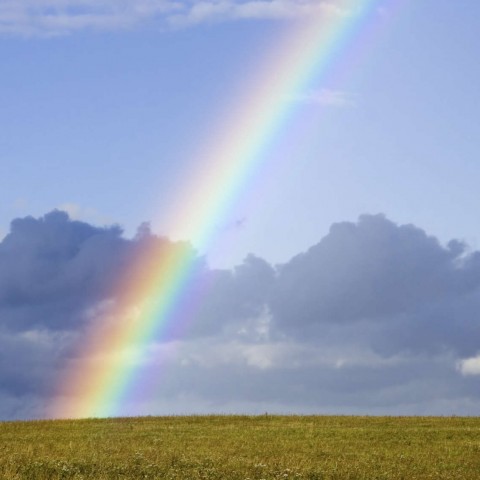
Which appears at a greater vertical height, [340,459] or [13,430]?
[13,430]

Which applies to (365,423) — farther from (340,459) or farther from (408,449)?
(340,459)

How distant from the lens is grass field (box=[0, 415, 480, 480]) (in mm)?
31188

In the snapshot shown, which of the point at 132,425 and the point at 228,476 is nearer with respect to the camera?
the point at 228,476

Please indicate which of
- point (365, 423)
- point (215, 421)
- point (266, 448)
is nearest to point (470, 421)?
point (365, 423)

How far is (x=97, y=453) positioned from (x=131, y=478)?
18.8 ft

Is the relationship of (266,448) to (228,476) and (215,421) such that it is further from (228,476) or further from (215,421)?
(215,421)

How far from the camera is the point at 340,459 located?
34.9m

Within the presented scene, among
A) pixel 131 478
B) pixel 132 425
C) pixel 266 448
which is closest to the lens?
pixel 131 478

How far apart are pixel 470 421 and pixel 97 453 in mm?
24283

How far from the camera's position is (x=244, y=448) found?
37.9 metres

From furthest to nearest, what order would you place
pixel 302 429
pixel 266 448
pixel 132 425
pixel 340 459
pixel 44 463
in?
pixel 132 425
pixel 302 429
pixel 266 448
pixel 340 459
pixel 44 463

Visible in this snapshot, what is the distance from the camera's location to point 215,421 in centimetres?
5134

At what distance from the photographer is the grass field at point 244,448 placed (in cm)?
3119

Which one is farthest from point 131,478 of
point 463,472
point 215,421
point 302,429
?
point 215,421
